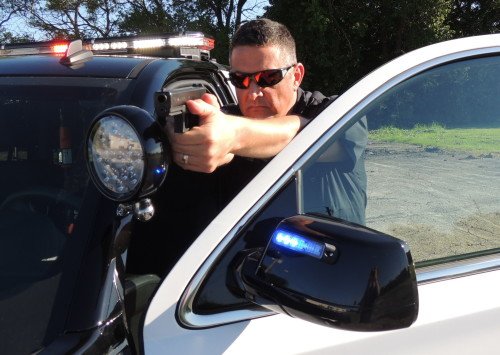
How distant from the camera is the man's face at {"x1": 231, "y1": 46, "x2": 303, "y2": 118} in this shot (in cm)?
224

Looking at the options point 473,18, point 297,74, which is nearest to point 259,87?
point 297,74

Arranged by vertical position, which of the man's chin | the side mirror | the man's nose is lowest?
the side mirror

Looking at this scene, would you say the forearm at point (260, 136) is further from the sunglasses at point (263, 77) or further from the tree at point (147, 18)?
the tree at point (147, 18)

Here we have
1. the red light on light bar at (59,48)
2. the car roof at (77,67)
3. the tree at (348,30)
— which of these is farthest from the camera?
the tree at (348,30)

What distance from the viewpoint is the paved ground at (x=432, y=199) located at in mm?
1759

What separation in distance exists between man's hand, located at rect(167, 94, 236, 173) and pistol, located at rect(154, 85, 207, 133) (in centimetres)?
1

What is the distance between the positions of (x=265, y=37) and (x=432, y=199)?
846 millimetres

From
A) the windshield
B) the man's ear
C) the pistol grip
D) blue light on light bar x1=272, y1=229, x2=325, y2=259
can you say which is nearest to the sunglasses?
the man's ear

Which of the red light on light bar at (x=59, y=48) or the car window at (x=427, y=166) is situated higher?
the red light on light bar at (x=59, y=48)

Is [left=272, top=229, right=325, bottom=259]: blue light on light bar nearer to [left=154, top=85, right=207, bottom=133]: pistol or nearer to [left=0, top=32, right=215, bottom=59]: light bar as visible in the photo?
[left=154, top=85, right=207, bottom=133]: pistol

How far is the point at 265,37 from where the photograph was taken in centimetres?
225

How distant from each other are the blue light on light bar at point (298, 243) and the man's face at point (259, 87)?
950mm

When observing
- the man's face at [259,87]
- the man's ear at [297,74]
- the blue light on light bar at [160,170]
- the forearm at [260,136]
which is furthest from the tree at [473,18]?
the blue light on light bar at [160,170]

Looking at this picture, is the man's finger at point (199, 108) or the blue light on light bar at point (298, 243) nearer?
the blue light on light bar at point (298, 243)
